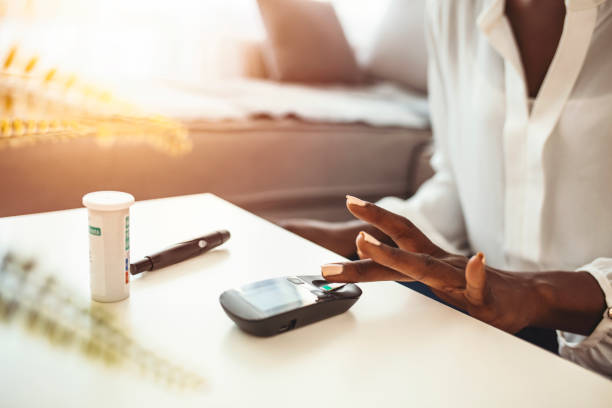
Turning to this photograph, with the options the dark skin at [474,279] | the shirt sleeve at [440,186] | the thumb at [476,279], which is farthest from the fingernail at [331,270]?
the shirt sleeve at [440,186]

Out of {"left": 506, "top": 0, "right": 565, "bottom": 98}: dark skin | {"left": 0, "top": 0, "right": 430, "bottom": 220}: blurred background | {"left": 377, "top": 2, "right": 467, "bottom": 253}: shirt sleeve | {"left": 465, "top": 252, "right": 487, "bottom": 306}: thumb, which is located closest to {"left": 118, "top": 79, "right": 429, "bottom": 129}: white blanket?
{"left": 0, "top": 0, "right": 430, "bottom": 220}: blurred background

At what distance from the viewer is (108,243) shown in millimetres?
464

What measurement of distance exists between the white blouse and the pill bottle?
51 centimetres

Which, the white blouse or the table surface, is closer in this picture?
the table surface

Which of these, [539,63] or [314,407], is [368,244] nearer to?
[314,407]

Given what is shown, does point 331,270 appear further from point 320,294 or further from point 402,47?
point 402,47

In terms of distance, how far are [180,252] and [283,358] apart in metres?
0.22

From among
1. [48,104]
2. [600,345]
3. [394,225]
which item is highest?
[48,104]

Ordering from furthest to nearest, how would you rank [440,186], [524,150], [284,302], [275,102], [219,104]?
[275,102] → [219,104] → [440,186] → [524,150] → [284,302]

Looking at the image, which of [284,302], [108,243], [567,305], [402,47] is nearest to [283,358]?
[284,302]

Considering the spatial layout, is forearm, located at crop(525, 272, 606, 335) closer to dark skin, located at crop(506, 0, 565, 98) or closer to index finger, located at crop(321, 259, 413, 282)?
index finger, located at crop(321, 259, 413, 282)

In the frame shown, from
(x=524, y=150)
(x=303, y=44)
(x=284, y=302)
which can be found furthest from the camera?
(x=303, y=44)

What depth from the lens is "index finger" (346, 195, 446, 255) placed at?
0.55 m

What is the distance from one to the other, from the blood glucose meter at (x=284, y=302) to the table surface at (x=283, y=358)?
0.01 metres
